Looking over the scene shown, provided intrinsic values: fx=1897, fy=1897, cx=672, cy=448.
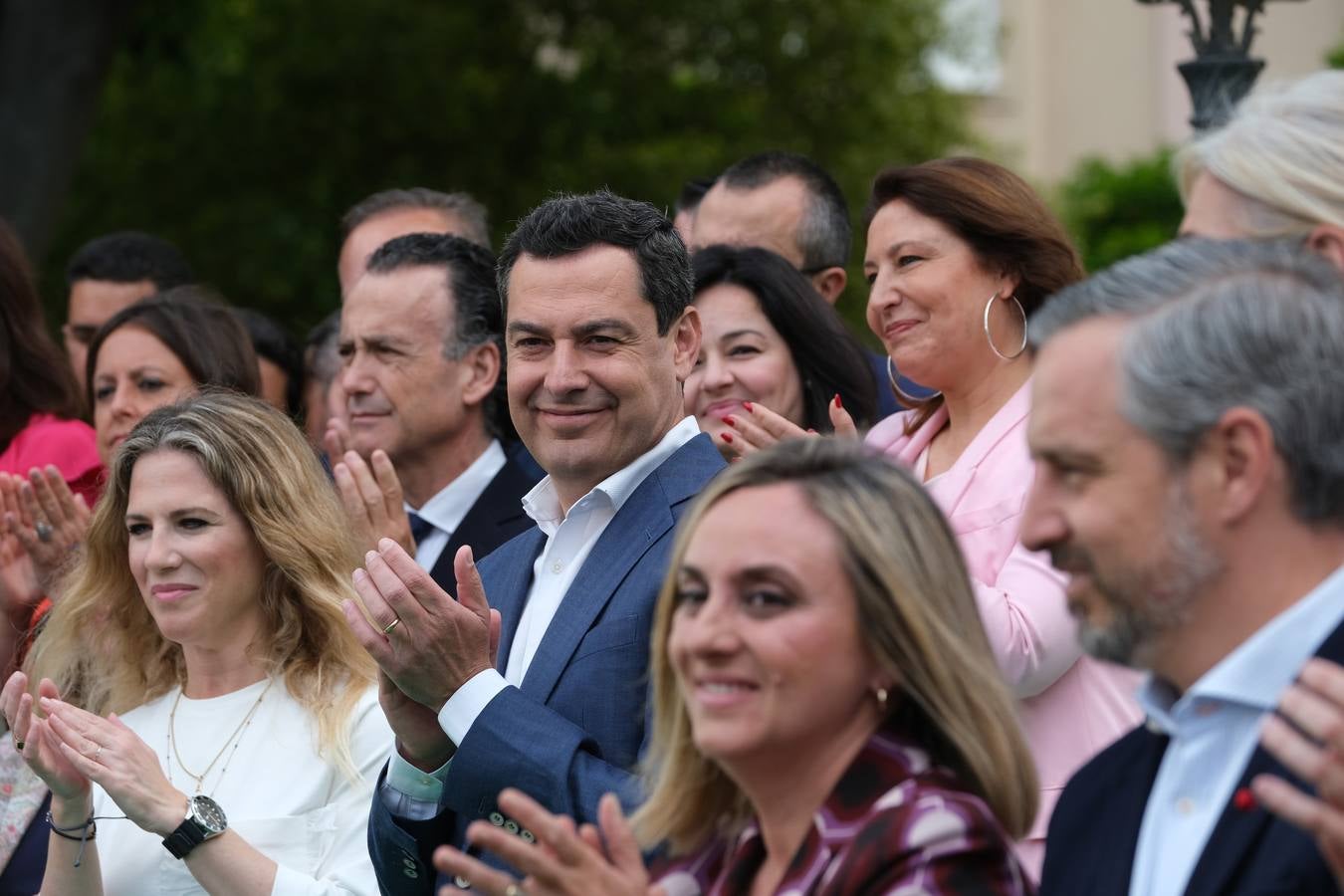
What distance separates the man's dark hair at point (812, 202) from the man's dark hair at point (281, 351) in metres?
2.02

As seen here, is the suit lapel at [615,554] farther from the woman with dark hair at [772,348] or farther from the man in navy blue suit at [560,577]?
the woman with dark hair at [772,348]

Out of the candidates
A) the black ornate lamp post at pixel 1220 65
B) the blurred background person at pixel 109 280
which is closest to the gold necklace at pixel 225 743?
the blurred background person at pixel 109 280

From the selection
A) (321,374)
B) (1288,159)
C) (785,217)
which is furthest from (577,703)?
(321,374)

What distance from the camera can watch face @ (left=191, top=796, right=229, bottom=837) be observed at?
4.40 m

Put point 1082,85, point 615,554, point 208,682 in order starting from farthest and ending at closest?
point 1082,85 < point 208,682 < point 615,554

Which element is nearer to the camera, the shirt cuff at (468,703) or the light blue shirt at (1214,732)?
the light blue shirt at (1214,732)

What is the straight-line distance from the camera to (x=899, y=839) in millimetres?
2764

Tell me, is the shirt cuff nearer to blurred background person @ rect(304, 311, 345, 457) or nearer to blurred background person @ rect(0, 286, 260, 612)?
blurred background person @ rect(0, 286, 260, 612)

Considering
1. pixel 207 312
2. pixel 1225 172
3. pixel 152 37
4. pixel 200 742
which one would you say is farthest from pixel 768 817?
pixel 152 37

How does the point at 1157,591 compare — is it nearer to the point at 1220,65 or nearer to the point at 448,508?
the point at 448,508

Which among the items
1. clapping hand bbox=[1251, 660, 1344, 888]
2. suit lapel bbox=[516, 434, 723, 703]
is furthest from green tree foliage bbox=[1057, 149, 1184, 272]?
clapping hand bbox=[1251, 660, 1344, 888]

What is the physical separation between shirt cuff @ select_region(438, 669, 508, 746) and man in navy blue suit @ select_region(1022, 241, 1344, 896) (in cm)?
137

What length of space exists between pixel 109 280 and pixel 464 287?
233 centimetres

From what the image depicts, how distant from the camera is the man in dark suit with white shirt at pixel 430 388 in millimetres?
5957
